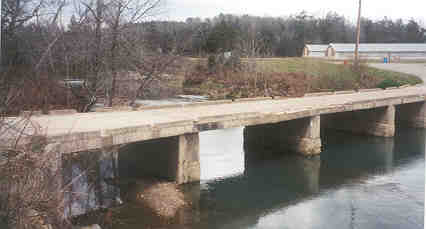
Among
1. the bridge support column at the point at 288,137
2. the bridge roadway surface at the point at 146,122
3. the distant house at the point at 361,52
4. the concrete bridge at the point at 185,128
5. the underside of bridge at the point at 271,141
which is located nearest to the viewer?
the bridge roadway surface at the point at 146,122

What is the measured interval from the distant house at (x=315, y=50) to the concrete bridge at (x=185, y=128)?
118ft

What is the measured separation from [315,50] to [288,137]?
4342 centimetres

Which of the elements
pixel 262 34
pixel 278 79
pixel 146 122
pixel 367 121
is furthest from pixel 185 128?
pixel 262 34

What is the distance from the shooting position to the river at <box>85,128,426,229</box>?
11.0 m

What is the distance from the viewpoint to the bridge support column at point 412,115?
80.8 ft

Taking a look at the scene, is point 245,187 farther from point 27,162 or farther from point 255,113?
point 27,162

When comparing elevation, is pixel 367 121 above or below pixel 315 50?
below

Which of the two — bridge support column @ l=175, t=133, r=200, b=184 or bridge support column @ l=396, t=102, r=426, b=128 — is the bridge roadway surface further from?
bridge support column @ l=396, t=102, r=426, b=128

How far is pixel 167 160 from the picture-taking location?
13.1 meters

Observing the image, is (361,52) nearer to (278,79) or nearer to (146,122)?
(278,79)

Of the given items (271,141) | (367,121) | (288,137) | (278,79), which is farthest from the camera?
(278,79)

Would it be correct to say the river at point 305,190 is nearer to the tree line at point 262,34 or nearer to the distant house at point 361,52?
the tree line at point 262,34

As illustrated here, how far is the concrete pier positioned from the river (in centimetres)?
48

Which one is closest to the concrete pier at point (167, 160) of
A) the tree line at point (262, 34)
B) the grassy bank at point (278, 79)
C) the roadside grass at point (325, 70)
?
the tree line at point (262, 34)
